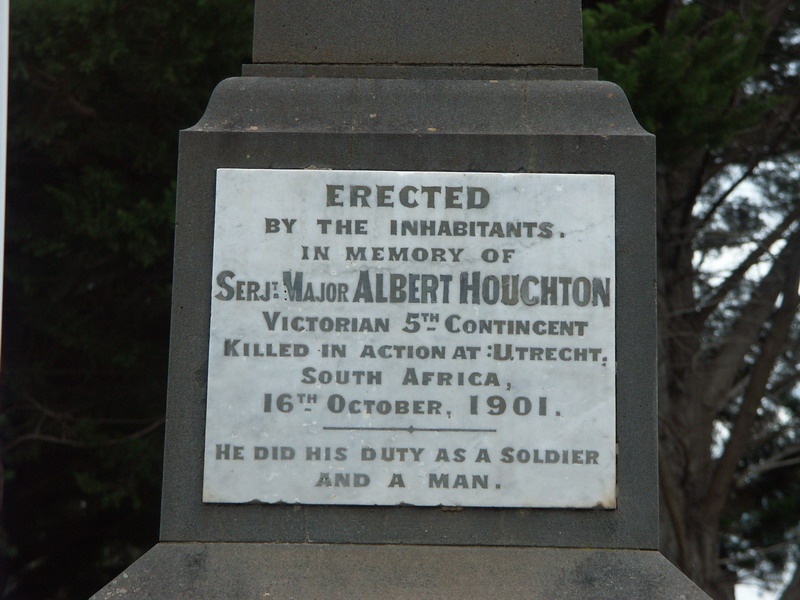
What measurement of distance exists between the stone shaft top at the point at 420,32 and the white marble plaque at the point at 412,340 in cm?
49

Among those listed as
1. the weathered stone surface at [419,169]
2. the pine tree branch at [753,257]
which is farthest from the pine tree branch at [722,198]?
the weathered stone surface at [419,169]

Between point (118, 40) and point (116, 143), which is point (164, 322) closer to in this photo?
point (116, 143)

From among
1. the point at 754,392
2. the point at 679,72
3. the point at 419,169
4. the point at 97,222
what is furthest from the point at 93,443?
the point at 419,169

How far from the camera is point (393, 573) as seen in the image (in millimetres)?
3051

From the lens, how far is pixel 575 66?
357 cm

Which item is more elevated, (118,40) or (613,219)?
(118,40)

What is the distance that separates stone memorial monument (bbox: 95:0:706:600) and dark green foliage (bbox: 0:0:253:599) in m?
3.53

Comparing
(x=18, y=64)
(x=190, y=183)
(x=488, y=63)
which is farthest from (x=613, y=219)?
(x=18, y=64)

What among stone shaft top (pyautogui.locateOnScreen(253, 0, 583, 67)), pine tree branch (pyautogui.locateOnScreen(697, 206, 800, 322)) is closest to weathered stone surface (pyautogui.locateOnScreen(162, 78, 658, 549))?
stone shaft top (pyautogui.locateOnScreen(253, 0, 583, 67))

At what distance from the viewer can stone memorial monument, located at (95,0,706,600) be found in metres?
3.11

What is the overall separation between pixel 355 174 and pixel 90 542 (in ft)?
23.5

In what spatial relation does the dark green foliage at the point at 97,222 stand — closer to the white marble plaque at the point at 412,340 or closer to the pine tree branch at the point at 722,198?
the white marble plaque at the point at 412,340

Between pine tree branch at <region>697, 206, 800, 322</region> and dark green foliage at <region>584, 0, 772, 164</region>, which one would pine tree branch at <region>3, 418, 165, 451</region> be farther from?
pine tree branch at <region>697, 206, 800, 322</region>

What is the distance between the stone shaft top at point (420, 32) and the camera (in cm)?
359
